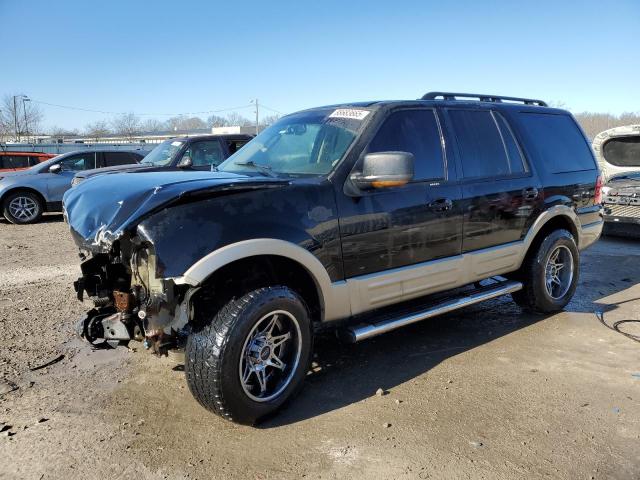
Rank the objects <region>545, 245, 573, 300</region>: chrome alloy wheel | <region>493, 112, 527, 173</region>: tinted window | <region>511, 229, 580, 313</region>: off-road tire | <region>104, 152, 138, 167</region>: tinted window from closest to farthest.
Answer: <region>493, 112, 527, 173</region>: tinted window
<region>511, 229, 580, 313</region>: off-road tire
<region>545, 245, 573, 300</region>: chrome alloy wheel
<region>104, 152, 138, 167</region>: tinted window

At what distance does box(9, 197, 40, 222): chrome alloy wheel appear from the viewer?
11.8 meters

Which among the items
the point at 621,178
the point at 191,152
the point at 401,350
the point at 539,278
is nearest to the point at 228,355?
the point at 401,350

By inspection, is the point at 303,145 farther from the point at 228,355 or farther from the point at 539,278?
the point at 539,278

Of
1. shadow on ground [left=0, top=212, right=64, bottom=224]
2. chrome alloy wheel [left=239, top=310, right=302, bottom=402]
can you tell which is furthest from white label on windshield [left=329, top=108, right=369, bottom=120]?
shadow on ground [left=0, top=212, right=64, bottom=224]

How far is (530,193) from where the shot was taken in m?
4.90

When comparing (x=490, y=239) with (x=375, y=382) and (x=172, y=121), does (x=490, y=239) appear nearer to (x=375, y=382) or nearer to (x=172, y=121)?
(x=375, y=382)

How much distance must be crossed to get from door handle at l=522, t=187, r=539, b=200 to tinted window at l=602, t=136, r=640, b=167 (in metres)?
6.59

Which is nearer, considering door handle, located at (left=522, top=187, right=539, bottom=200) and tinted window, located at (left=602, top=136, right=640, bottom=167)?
door handle, located at (left=522, top=187, right=539, bottom=200)

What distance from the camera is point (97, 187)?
3.46 m

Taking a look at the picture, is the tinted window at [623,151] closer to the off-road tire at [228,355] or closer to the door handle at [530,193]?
the door handle at [530,193]

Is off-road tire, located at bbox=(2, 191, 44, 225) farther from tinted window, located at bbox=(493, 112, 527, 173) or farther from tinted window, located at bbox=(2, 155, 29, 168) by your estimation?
tinted window, located at bbox=(493, 112, 527, 173)

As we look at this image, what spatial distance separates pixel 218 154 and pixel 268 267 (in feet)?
25.0

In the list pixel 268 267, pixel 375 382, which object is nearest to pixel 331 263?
pixel 268 267

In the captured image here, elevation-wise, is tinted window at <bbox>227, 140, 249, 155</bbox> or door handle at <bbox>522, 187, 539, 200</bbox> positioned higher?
tinted window at <bbox>227, 140, 249, 155</bbox>
